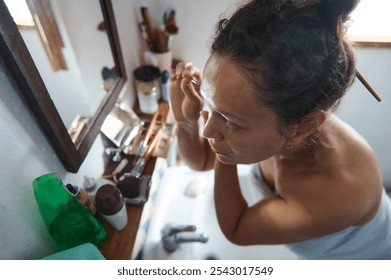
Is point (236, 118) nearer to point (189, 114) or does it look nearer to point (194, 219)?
point (189, 114)

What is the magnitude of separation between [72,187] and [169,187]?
41 cm

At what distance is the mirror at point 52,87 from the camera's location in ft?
1.10

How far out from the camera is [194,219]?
802mm

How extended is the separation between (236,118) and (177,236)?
1.53ft

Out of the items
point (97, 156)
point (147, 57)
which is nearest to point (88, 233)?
point (97, 156)

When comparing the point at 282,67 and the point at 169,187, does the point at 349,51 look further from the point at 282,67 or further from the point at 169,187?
the point at 169,187

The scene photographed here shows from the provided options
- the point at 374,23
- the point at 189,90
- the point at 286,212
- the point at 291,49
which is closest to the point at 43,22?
the point at 189,90

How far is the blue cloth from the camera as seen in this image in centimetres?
60

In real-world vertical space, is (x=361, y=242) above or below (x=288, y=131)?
below

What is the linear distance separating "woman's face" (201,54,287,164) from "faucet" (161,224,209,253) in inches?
13.7

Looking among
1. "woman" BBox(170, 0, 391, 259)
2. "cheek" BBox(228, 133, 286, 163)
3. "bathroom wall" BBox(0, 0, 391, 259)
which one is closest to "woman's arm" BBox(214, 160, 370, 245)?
"woman" BBox(170, 0, 391, 259)

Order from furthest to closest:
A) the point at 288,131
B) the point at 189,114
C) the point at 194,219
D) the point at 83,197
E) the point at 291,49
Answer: the point at 194,219, the point at 189,114, the point at 83,197, the point at 288,131, the point at 291,49

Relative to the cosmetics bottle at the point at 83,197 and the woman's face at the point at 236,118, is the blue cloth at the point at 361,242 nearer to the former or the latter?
the woman's face at the point at 236,118

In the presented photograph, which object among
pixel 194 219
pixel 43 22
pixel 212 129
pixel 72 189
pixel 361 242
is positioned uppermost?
pixel 43 22
